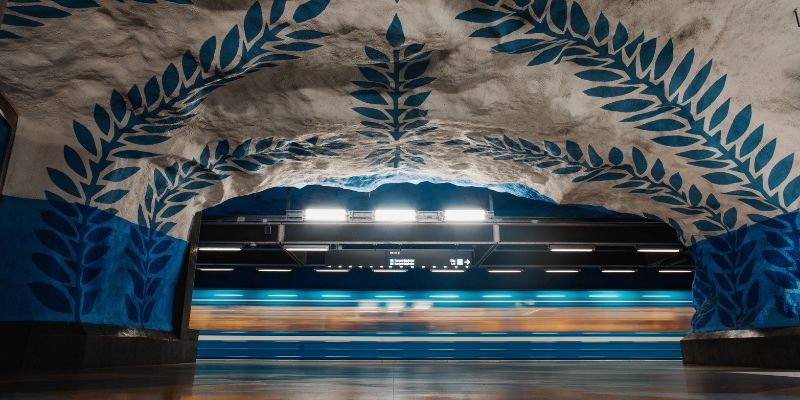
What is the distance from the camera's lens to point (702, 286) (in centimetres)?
576

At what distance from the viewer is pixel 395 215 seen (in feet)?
26.4

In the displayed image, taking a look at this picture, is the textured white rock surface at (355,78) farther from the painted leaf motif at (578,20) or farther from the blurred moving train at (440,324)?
the blurred moving train at (440,324)

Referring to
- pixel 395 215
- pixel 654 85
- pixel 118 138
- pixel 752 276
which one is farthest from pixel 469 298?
pixel 118 138

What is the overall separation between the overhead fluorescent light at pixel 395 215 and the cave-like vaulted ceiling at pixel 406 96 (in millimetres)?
2724

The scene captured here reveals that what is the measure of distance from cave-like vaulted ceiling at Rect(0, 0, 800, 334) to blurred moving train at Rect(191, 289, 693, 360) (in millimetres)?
6285

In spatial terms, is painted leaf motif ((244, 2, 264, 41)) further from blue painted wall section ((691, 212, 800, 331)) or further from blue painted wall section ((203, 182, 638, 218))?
blue painted wall section ((203, 182, 638, 218))

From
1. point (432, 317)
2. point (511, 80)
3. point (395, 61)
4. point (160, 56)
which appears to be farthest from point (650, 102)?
point (432, 317)

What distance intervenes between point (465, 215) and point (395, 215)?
3.97 feet

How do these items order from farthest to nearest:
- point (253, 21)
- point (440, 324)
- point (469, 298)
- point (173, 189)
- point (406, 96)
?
1. point (469, 298)
2. point (440, 324)
3. point (173, 189)
4. point (406, 96)
5. point (253, 21)

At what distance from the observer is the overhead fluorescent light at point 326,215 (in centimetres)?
813

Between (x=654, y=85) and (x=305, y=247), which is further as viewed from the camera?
(x=305, y=247)

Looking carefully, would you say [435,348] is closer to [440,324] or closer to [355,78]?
[440,324]

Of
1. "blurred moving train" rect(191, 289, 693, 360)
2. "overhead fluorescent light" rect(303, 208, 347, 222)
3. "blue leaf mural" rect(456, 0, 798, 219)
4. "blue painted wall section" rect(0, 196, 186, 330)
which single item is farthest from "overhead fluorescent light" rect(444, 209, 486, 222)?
"blue painted wall section" rect(0, 196, 186, 330)

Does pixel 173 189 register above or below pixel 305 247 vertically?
above
